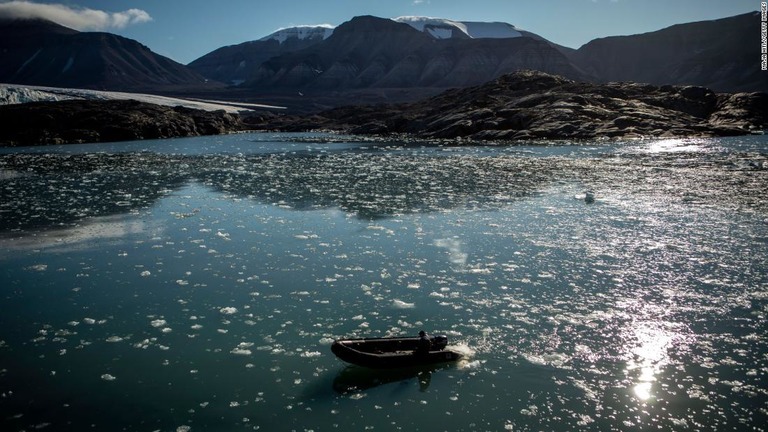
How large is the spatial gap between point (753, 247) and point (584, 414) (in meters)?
11.3

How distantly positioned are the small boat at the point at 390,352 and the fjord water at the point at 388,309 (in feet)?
0.88

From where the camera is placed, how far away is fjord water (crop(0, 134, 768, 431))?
7699 mm

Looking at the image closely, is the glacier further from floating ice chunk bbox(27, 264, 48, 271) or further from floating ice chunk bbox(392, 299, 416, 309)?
floating ice chunk bbox(392, 299, 416, 309)

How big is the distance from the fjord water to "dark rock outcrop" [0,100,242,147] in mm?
54116

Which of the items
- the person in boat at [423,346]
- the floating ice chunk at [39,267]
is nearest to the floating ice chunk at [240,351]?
the person in boat at [423,346]

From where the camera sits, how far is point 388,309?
36.8 feet

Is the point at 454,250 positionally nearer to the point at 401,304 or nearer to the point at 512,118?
the point at 401,304

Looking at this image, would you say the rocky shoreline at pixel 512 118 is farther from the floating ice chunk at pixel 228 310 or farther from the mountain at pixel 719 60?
the mountain at pixel 719 60

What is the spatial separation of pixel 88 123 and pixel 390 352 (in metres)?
80.3

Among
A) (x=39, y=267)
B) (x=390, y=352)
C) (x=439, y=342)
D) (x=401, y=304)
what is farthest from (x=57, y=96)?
(x=439, y=342)

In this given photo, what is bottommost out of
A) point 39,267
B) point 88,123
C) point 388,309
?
point 39,267

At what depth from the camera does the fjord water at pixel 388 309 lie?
25.3 ft

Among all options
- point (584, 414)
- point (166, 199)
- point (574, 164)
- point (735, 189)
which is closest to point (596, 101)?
point (574, 164)

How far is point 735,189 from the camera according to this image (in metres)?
24.7
